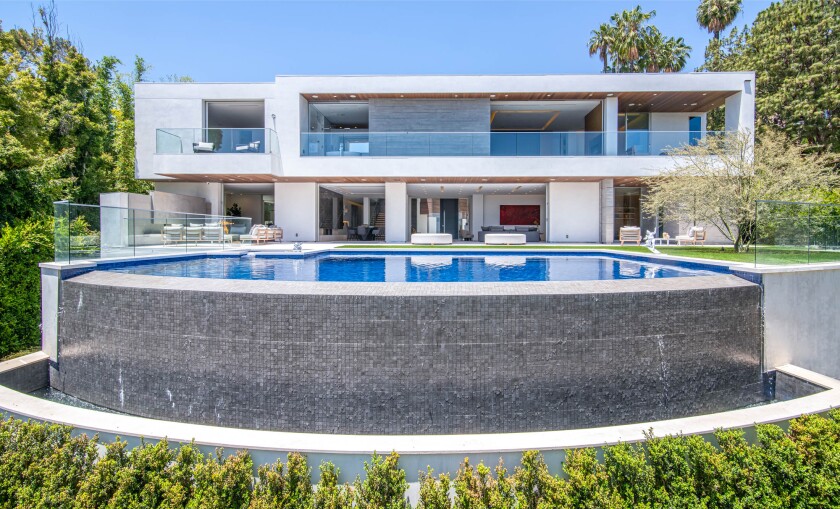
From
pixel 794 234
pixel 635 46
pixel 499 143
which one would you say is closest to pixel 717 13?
pixel 635 46

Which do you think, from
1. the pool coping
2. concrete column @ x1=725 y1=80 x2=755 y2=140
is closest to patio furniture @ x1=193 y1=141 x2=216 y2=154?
the pool coping

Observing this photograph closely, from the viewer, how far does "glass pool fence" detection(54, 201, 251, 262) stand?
7.25 m

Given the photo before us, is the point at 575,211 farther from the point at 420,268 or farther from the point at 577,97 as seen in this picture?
the point at 420,268

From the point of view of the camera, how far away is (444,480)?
322 centimetres

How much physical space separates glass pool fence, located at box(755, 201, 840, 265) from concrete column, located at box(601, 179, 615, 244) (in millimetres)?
10594

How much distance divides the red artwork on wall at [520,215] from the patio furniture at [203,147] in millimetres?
16114

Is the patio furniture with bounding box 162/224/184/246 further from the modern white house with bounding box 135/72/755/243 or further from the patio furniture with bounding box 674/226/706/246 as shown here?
the patio furniture with bounding box 674/226/706/246

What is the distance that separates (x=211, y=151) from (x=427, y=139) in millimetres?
9159

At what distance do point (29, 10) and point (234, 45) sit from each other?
12663 mm

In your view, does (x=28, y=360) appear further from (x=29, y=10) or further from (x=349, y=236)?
(x=29, y=10)

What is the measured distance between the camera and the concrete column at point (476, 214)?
25.2 m

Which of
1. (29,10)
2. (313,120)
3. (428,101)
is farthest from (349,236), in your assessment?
(29,10)

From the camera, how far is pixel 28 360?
20.8ft

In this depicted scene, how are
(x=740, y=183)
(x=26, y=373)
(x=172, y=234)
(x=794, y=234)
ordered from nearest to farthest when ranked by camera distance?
(x=26, y=373)
(x=794, y=234)
(x=172, y=234)
(x=740, y=183)
